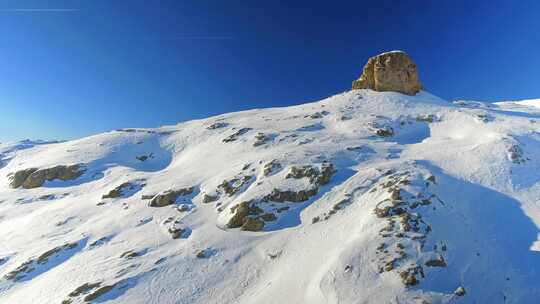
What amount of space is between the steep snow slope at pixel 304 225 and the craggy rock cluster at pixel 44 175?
1.97 m

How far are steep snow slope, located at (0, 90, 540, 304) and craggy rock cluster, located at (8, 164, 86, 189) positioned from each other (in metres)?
1.97

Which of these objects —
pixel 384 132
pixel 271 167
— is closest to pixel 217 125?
pixel 271 167

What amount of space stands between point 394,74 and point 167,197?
43486mm

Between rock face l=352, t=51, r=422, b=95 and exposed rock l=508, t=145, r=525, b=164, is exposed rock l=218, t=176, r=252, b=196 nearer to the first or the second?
exposed rock l=508, t=145, r=525, b=164

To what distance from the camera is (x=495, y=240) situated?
13273 mm

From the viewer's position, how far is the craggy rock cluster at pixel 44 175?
34.9 m

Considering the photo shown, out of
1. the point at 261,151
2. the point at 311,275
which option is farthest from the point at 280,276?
the point at 261,151

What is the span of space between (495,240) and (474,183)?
5.52 meters

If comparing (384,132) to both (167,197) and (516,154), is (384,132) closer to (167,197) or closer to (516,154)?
(516,154)

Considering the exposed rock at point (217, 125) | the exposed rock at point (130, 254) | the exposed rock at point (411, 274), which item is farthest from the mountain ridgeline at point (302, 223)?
the exposed rock at point (217, 125)

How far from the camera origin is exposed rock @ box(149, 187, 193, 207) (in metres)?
23.0

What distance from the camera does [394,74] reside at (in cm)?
5194

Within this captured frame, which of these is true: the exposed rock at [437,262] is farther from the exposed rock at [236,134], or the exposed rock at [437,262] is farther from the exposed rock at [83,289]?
the exposed rock at [236,134]

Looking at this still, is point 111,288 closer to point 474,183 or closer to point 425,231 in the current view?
point 425,231
